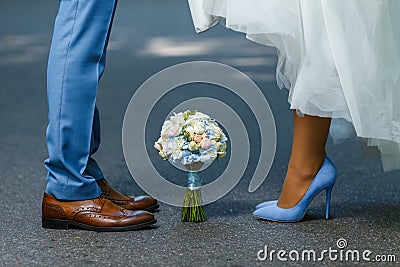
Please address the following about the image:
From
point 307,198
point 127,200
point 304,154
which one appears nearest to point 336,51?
point 304,154

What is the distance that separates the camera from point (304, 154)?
3098 mm

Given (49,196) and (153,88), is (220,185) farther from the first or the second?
(49,196)

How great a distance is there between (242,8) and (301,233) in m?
0.78

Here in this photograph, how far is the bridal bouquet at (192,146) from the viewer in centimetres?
309

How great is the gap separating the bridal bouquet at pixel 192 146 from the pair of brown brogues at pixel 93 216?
0.17 m

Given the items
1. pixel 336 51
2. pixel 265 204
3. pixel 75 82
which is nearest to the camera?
pixel 336 51

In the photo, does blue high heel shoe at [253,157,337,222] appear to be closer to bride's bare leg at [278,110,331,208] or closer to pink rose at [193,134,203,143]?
bride's bare leg at [278,110,331,208]

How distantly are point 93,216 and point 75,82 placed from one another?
1.51 ft

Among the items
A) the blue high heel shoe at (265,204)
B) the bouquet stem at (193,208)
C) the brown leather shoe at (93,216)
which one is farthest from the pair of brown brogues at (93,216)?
the blue high heel shoe at (265,204)

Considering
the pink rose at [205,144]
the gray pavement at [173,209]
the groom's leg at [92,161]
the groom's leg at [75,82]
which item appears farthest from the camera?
the groom's leg at [92,161]

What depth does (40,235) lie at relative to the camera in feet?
9.92

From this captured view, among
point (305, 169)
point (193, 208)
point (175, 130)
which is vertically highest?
point (175, 130)

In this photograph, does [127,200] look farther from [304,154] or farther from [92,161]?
[304,154]

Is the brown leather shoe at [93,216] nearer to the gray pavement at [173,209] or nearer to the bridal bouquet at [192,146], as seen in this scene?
the gray pavement at [173,209]
